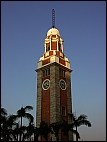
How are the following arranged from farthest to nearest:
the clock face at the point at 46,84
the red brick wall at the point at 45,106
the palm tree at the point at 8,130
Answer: the clock face at the point at 46,84 < the red brick wall at the point at 45,106 < the palm tree at the point at 8,130

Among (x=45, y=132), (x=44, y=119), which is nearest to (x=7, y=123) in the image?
(x=45, y=132)

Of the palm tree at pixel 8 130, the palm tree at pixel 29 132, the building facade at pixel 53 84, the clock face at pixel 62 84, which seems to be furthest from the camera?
the clock face at pixel 62 84

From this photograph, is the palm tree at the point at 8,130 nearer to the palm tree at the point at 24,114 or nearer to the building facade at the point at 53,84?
the palm tree at the point at 24,114

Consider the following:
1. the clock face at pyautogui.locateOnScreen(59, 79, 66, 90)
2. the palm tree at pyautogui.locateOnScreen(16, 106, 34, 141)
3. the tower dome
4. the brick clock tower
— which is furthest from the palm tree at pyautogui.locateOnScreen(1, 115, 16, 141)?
the tower dome

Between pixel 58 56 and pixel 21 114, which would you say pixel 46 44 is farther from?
pixel 21 114

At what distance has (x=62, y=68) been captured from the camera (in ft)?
219

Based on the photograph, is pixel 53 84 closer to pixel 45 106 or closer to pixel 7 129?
pixel 45 106

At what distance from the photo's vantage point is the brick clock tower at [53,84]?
2403 inches

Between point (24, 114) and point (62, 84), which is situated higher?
point (62, 84)

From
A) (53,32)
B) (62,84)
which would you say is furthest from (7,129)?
(53,32)

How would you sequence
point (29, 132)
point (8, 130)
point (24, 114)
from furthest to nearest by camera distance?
point (24, 114) < point (8, 130) < point (29, 132)

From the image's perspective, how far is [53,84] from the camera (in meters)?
62.8

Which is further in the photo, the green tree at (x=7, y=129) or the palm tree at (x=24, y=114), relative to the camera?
the palm tree at (x=24, y=114)

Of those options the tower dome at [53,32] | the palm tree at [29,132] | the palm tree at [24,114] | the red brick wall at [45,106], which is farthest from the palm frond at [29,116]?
the tower dome at [53,32]
